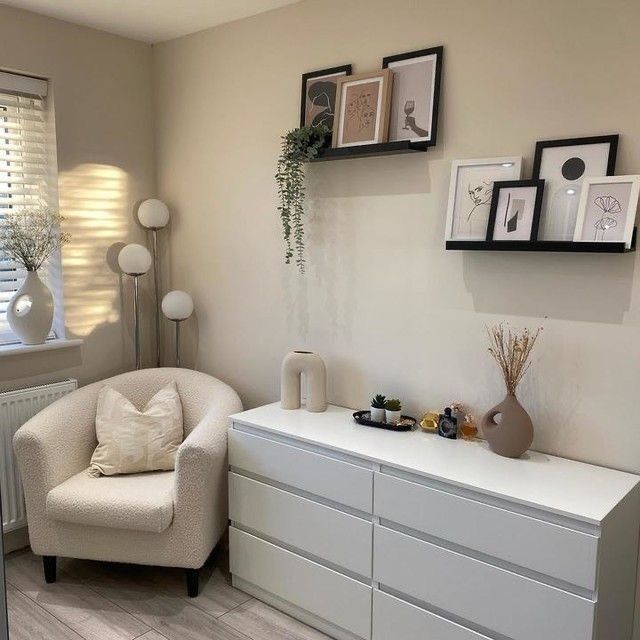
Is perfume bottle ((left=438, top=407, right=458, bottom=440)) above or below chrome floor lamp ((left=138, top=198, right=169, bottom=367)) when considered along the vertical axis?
below

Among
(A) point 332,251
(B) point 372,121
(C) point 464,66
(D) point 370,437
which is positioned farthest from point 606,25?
(D) point 370,437

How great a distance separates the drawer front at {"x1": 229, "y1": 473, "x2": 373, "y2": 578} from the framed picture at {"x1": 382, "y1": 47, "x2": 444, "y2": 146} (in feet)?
4.75

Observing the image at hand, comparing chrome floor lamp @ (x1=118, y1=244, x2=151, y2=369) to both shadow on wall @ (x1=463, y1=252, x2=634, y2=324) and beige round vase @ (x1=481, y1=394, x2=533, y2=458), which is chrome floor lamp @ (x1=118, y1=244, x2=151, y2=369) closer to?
shadow on wall @ (x1=463, y1=252, x2=634, y2=324)

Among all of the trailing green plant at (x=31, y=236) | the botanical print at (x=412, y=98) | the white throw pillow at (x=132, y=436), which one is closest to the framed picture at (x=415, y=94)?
the botanical print at (x=412, y=98)

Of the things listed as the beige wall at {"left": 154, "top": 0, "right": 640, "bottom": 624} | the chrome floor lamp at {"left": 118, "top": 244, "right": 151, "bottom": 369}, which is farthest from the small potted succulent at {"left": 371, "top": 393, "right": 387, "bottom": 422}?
the chrome floor lamp at {"left": 118, "top": 244, "right": 151, "bottom": 369}

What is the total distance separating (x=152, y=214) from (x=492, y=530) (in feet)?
7.73

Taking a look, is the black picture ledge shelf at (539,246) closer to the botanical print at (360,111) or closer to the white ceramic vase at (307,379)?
the botanical print at (360,111)

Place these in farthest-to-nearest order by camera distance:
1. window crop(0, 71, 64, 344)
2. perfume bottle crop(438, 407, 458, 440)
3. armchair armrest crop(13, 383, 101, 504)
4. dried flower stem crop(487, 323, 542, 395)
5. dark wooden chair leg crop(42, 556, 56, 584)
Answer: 1. window crop(0, 71, 64, 344)
2. dark wooden chair leg crop(42, 556, 56, 584)
3. armchair armrest crop(13, 383, 101, 504)
4. perfume bottle crop(438, 407, 458, 440)
5. dried flower stem crop(487, 323, 542, 395)

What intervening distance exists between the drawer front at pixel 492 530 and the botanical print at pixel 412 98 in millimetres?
1315

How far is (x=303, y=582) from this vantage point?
2.58 metres

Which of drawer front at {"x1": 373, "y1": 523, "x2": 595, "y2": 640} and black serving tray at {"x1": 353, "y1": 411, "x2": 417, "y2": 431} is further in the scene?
black serving tray at {"x1": 353, "y1": 411, "x2": 417, "y2": 431}

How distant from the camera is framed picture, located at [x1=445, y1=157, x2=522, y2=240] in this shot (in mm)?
2369

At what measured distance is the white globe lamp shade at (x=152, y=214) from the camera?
3.51 metres

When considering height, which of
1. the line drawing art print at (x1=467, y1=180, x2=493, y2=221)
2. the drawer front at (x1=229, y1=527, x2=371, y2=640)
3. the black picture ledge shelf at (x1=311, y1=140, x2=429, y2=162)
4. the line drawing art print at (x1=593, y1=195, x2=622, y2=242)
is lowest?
the drawer front at (x1=229, y1=527, x2=371, y2=640)
